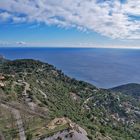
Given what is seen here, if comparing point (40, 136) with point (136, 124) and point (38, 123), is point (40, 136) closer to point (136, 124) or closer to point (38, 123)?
point (38, 123)

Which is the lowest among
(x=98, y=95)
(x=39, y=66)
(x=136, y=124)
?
(x=136, y=124)

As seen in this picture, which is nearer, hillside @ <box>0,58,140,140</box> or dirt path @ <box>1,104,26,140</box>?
dirt path @ <box>1,104,26,140</box>

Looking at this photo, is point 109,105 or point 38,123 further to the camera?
point 109,105

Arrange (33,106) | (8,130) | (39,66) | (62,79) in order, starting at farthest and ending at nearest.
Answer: (39,66) → (62,79) → (33,106) → (8,130)

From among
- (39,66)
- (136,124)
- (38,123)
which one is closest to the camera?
(38,123)

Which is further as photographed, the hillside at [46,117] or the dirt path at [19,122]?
the hillside at [46,117]

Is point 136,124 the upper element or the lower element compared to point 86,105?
lower

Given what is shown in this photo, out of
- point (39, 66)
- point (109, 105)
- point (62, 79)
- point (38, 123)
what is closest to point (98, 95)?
point (109, 105)

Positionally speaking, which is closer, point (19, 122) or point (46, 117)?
point (19, 122)

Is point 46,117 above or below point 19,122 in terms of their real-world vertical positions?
below
